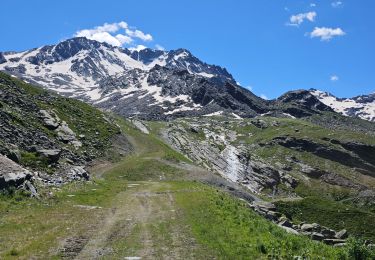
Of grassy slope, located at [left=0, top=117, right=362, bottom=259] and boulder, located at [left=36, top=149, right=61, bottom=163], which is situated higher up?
boulder, located at [left=36, top=149, right=61, bottom=163]

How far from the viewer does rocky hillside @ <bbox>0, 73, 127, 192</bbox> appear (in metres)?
55.1

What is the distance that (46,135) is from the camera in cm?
8650

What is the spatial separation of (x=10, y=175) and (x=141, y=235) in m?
18.0

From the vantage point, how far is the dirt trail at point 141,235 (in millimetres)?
24375

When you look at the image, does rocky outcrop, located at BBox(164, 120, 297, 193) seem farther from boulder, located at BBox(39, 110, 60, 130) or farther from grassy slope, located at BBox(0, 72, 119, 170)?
boulder, located at BBox(39, 110, 60, 130)

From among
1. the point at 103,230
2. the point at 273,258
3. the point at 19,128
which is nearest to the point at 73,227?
the point at 103,230

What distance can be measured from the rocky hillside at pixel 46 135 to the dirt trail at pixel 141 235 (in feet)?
39.1

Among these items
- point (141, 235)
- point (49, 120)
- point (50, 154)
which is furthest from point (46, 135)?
point (141, 235)

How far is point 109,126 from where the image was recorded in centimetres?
13188

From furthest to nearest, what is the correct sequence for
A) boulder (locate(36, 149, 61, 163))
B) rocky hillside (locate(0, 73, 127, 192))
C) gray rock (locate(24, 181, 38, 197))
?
boulder (locate(36, 149, 61, 163)) → rocky hillside (locate(0, 73, 127, 192)) → gray rock (locate(24, 181, 38, 197))

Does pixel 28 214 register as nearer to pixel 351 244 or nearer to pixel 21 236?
pixel 21 236

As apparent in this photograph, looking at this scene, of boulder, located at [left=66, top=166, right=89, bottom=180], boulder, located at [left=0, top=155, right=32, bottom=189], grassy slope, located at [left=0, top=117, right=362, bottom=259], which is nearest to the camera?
grassy slope, located at [left=0, top=117, right=362, bottom=259]

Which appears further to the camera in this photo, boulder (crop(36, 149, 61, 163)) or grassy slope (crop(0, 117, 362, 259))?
boulder (crop(36, 149, 61, 163))

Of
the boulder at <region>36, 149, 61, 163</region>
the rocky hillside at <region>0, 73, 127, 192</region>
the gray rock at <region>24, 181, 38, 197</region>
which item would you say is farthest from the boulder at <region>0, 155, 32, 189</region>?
the boulder at <region>36, 149, 61, 163</region>
